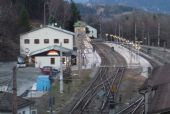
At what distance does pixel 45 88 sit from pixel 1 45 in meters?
14.8

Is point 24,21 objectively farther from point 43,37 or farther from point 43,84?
point 43,84

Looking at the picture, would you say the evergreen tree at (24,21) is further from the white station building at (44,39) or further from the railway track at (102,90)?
the railway track at (102,90)

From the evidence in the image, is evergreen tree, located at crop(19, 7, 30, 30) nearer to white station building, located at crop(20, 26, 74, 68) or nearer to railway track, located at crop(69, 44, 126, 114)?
white station building, located at crop(20, 26, 74, 68)

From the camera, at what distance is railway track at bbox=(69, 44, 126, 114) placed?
18.7 metres

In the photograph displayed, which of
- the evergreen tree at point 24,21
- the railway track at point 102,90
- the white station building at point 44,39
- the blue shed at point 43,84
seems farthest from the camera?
the evergreen tree at point 24,21

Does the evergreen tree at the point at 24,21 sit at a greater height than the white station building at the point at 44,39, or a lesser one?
greater

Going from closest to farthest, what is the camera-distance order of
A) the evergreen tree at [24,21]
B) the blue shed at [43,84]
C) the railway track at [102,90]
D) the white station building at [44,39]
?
the railway track at [102,90], the blue shed at [43,84], the white station building at [44,39], the evergreen tree at [24,21]

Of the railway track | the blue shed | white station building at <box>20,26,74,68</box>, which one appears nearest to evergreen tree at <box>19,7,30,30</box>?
white station building at <box>20,26,74,68</box>

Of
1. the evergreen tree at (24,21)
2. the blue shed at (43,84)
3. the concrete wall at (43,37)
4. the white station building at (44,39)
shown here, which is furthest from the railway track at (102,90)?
the evergreen tree at (24,21)

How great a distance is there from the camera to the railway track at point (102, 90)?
61.4ft

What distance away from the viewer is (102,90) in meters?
20.5

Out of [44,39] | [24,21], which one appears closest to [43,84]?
[44,39]

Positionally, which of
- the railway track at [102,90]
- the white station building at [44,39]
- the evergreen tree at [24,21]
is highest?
the evergreen tree at [24,21]

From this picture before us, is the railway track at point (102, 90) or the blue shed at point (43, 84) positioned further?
the blue shed at point (43, 84)
